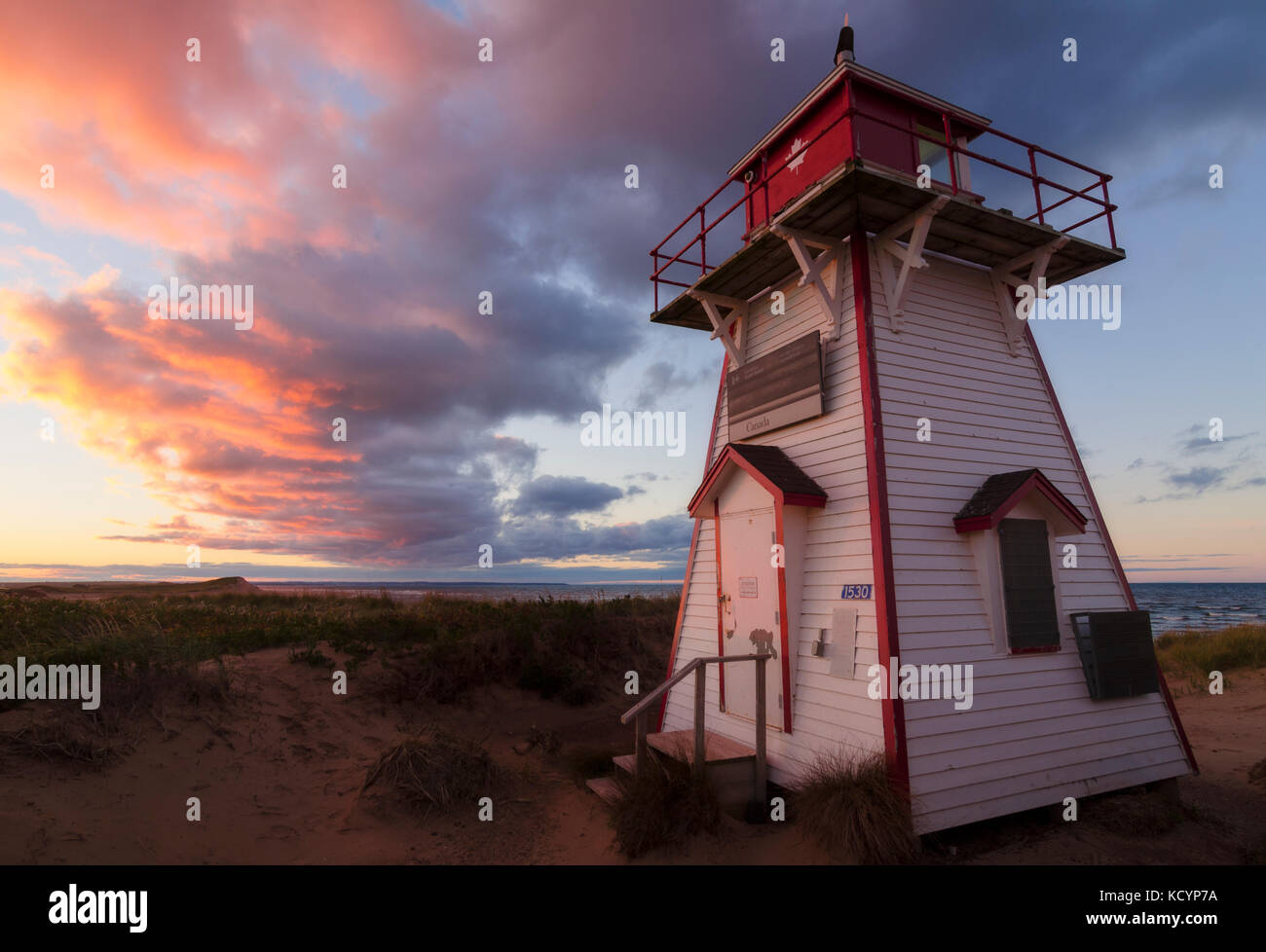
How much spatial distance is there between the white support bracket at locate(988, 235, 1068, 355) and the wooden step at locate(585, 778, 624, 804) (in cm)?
875

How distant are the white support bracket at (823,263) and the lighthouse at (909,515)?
0.04m

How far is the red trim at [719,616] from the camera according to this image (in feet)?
30.9

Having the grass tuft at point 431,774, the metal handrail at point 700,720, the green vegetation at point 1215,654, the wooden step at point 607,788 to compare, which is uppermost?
the metal handrail at point 700,720

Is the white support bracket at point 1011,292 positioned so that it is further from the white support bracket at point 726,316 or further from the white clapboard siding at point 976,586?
the white support bracket at point 726,316

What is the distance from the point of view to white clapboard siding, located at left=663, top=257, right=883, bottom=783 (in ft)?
24.1

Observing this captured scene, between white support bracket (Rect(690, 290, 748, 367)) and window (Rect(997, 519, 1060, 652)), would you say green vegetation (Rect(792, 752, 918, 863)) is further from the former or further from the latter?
white support bracket (Rect(690, 290, 748, 367))

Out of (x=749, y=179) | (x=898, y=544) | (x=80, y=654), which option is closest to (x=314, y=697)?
(x=80, y=654)

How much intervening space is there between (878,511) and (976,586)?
182 cm

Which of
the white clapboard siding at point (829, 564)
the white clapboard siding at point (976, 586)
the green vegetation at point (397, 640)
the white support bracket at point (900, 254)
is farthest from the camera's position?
the green vegetation at point (397, 640)

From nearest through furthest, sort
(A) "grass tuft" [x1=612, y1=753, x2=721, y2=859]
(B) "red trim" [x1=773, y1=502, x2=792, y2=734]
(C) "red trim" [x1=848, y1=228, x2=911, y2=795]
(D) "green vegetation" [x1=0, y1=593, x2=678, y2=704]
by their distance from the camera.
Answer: (C) "red trim" [x1=848, y1=228, x2=911, y2=795] → (A) "grass tuft" [x1=612, y1=753, x2=721, y2=859] → (B) "red trim" [x1=773, y1=502, x2=792, y2=734] → (D) "green vegetation" [x1=0, y1=593, x2=678, y2=704]

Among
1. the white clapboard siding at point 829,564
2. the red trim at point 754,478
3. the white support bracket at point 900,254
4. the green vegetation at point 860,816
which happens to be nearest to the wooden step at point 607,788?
the white clapboard siding at point 829,564

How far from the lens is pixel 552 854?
23.9 ft

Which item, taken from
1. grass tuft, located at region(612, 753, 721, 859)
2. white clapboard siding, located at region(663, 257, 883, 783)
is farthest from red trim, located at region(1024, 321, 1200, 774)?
grass tuft, located at region(612, 753, 721, 859)

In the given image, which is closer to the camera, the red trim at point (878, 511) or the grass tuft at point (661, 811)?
the red trim at point (878, 511)
